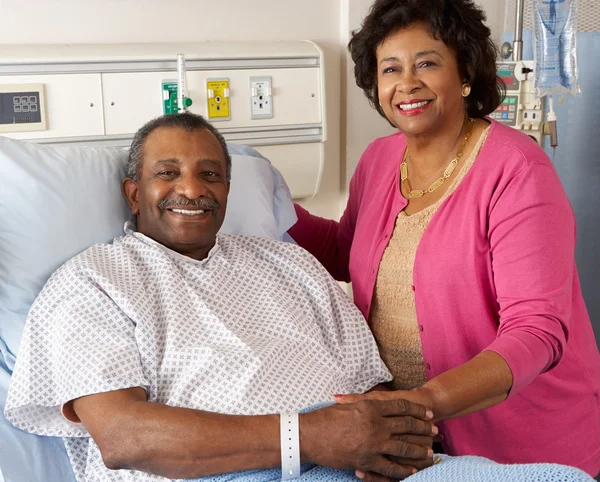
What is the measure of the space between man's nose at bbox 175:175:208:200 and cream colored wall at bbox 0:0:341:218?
2.65 ft

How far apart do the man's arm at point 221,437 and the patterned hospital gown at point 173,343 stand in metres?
0.06

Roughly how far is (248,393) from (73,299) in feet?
1.25

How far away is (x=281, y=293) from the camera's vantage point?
68.8 inches

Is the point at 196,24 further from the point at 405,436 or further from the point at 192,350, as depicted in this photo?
the point at 405,436

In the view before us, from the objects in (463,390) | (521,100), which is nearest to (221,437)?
(463,390)

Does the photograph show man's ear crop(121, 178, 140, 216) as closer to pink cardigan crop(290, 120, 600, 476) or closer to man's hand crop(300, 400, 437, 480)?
pink cardigan crop(290, 120, 600, 476)

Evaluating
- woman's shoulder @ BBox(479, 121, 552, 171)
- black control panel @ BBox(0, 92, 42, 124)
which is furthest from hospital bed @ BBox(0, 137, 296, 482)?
woman's shoulder @ BBox(479, 121, 552, 171)

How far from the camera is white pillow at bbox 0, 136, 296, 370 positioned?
1617mm

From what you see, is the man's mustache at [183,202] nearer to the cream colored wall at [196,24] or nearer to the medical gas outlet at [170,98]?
the medical gas outlet at [170,98]

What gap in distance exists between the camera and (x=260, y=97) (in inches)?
96.0

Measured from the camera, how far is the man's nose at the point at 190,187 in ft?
5.40

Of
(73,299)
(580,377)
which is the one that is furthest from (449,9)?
(73,299)

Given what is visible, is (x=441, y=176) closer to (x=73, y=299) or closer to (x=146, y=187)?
(x=146, y=187)

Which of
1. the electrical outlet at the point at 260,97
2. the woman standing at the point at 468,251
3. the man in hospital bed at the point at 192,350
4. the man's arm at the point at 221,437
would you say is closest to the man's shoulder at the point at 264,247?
the man in hospital bed at the point at 192,350
